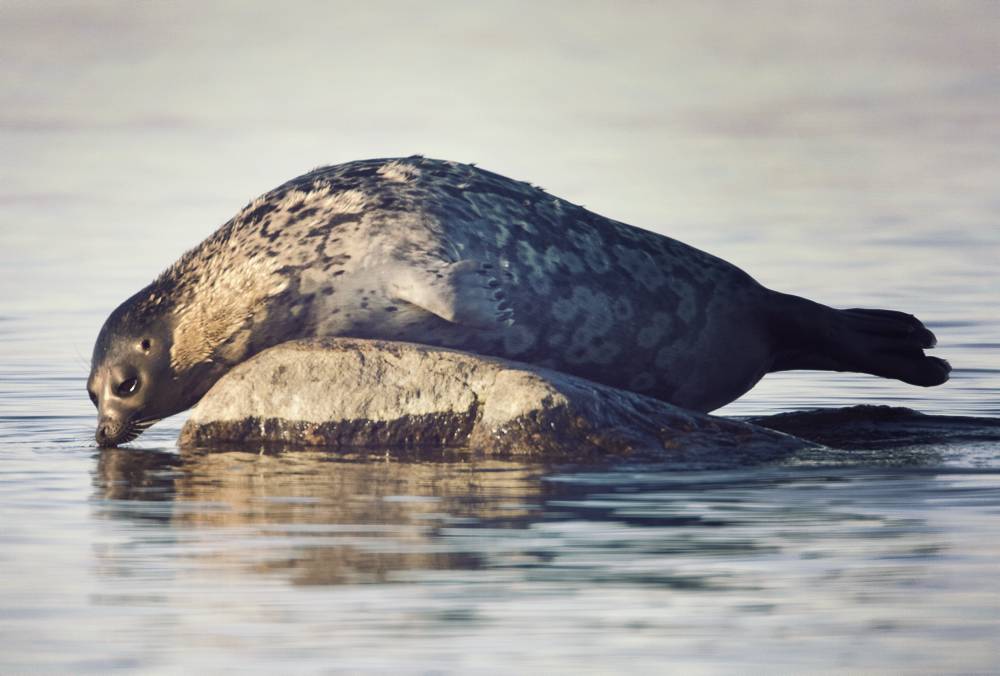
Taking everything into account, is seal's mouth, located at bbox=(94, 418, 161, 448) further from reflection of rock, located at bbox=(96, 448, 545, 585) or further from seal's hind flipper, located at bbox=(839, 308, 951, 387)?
seal's hind flipper, located at bbox=(839, 308, 951, 387)

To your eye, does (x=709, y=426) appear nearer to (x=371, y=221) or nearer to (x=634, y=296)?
(x=634, y=296)

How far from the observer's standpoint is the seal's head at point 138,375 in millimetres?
8747

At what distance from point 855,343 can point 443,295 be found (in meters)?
2.55

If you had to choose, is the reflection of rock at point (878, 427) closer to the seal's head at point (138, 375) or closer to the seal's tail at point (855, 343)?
the seal's tail at point (855, 343)

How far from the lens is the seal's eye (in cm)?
880

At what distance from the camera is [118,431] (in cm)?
868

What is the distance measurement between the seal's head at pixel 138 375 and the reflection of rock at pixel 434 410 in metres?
0.57

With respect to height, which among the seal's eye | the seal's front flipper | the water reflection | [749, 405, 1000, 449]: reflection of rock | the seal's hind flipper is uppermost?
the seal's front flipper

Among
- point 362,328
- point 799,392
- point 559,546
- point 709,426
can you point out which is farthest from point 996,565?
point 799,392

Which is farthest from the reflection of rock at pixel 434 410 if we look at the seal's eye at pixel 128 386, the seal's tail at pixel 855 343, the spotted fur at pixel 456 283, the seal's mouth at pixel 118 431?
the seal's tail at pixel 855 343

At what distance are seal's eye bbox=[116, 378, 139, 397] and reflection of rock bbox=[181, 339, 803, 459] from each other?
2.14ft

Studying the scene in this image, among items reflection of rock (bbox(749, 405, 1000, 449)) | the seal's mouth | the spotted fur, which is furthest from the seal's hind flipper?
the seal's mouth

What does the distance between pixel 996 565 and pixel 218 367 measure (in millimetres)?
5008

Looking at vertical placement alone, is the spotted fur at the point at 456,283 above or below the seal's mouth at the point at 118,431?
above
